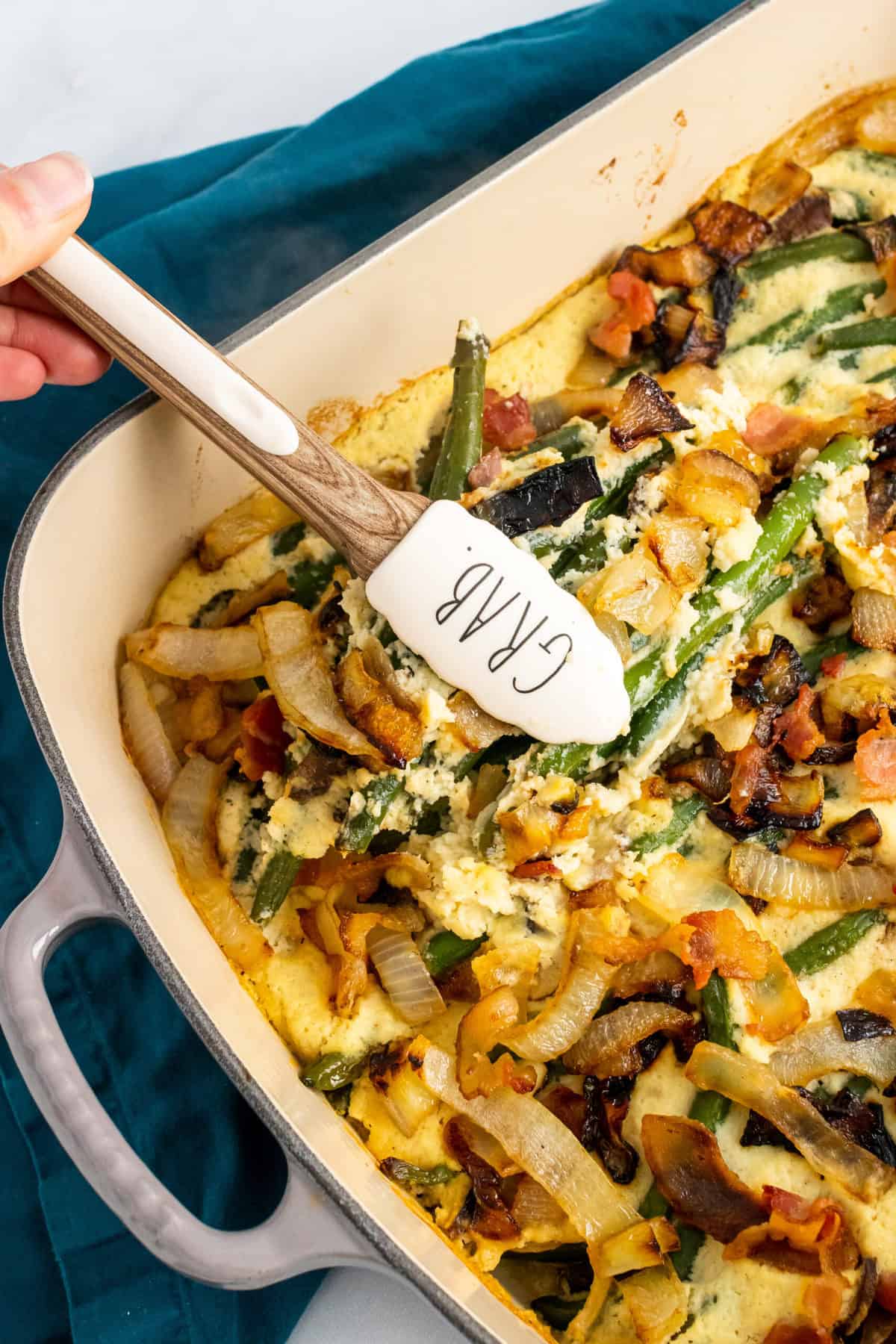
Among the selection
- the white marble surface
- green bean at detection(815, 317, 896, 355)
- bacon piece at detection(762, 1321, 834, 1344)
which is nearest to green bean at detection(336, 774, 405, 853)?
bacon piece at detection(762, 1321, 834, 1344)

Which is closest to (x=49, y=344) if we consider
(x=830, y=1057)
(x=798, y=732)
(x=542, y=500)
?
(x=542, y=500)

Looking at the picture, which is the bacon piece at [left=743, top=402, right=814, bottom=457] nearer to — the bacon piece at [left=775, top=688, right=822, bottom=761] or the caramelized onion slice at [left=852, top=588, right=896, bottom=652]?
the caramelized onion slice at [left=852, top=588, right=896, bottom=652]

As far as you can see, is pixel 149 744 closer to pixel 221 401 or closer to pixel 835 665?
pixel 221 401

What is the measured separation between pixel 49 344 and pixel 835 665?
2.14 meters

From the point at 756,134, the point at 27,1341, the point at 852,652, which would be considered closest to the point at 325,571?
the point at 852,652

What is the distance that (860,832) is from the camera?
2.98m

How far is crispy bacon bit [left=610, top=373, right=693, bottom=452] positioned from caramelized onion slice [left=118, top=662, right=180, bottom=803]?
135 centimetres

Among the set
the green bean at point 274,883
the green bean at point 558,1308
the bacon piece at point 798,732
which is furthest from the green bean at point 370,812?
the green bean at point 558,1308

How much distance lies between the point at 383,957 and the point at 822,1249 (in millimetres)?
1140

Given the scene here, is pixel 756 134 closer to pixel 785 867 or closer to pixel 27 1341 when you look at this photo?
pixel 785 867

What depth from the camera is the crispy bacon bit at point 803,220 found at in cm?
371

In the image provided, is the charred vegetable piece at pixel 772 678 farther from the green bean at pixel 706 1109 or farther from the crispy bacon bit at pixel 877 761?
the green bean at pixel 706 1109

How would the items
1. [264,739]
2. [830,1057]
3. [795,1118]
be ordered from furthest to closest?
[264,739] < [830,1057] < [795,1118]

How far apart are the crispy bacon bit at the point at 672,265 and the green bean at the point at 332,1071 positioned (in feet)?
7.35
